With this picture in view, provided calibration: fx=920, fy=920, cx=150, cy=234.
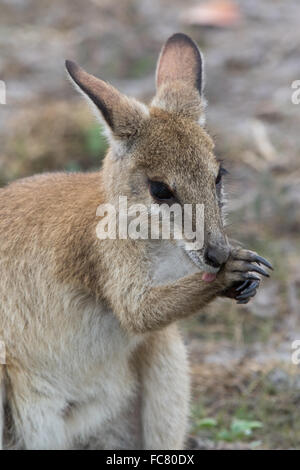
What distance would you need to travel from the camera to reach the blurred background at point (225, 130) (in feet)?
21.9

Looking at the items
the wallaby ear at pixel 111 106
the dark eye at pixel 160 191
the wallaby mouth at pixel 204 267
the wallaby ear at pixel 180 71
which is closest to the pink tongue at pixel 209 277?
the wallaby mouth at pixel 204 267

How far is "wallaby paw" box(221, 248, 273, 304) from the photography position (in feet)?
15.4

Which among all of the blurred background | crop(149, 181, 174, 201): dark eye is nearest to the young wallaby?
crop(149, 181, 174, 201): dark eye

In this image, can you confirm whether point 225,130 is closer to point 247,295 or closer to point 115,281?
point 115,281

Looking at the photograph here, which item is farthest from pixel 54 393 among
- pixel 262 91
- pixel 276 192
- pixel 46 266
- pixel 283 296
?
pixel 262 91

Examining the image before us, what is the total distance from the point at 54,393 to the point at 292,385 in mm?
1992

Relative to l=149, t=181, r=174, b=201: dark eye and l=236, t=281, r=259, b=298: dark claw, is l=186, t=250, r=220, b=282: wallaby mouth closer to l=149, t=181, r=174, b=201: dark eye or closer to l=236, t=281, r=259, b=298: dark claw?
l=236, t=281, r=259, b=298: dark claw

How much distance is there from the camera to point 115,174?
5.16 meters

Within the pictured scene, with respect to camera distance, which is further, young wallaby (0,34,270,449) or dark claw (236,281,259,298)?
young wallaby (0,34,270,449)

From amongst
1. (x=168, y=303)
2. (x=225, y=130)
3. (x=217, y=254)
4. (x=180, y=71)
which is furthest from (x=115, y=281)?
(x=225, y=130)

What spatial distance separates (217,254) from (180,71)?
4.98ft

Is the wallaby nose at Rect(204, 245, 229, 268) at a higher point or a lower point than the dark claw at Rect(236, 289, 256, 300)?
higher

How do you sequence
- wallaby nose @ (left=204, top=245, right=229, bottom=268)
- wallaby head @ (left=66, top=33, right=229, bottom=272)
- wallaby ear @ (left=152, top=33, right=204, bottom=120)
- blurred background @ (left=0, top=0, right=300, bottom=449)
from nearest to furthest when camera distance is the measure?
wallaby nose @ (left=204, top=245, right=229, bottom=268), wallaby head @ (left=66, top=33, right=229, bottom=272), wallaby ear @ (left=152, top=33, right=204, bottom=120), blurred background @ (left=0, top=0, right=300, bottom=449)

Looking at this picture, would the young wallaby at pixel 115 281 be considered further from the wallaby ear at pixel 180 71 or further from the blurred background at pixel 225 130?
the blurred background at pixel 225 130
